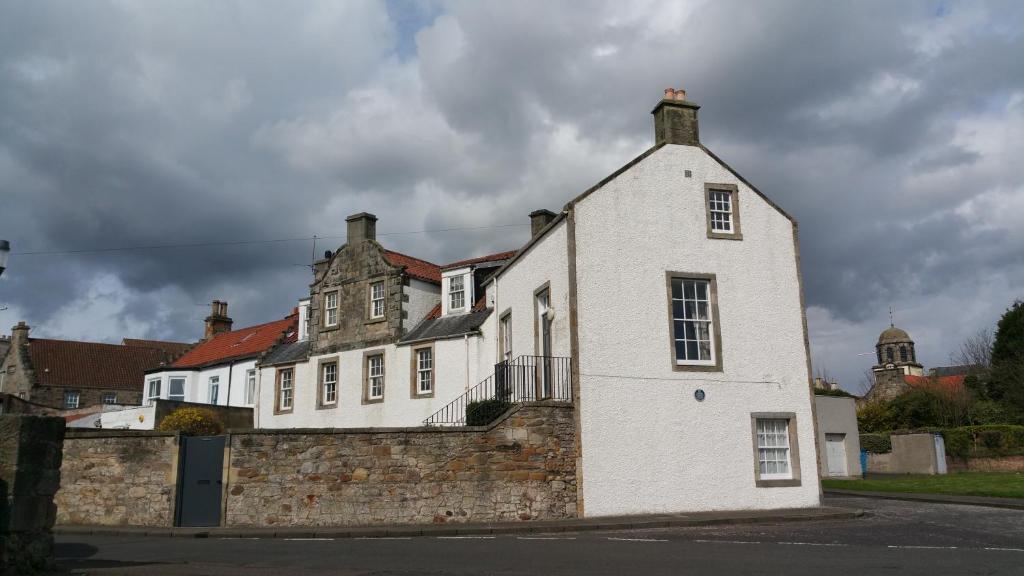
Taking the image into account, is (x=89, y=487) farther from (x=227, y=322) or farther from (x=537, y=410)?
(x=227, y=322)

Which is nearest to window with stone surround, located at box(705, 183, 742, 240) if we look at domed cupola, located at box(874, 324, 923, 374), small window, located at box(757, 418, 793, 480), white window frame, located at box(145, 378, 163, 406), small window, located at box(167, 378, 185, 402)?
small window, located at box(757, 418, 793, 480)

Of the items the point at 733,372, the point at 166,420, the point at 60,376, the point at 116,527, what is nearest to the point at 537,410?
the point at 733,372

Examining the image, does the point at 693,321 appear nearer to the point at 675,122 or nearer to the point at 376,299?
the point at 675,122

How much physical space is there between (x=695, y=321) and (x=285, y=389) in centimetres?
1896

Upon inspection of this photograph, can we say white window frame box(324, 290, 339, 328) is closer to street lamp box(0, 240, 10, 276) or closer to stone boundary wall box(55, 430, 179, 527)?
stone boundary wall box(55, 430, 179, 527)

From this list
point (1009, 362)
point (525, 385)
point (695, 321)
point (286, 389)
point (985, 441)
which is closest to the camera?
point (695, 321)

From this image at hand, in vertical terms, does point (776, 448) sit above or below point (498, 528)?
above

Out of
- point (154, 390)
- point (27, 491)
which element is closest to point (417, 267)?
point (154, 390)

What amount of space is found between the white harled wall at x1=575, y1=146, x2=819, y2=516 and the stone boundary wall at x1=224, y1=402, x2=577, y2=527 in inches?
50.5

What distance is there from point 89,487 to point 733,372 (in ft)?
50.8

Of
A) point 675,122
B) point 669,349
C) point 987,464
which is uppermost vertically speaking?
point 675,122

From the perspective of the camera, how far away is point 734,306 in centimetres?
1956

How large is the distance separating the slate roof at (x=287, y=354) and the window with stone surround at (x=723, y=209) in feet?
58.8

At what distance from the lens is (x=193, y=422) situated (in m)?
29.3
